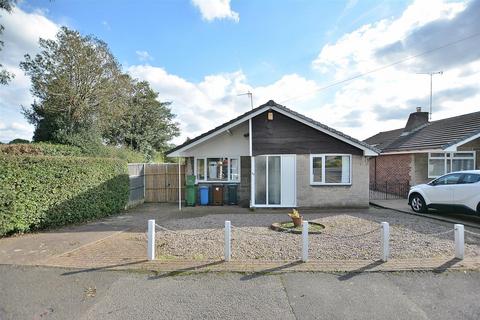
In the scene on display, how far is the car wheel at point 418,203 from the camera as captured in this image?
1166 centimetres

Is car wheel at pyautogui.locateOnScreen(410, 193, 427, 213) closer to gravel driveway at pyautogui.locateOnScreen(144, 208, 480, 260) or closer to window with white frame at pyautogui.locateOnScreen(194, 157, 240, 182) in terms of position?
gravel driveway at pyautogui.locateOnScreen(144, 208, 480, 260)

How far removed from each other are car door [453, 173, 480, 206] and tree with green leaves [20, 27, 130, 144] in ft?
71.5

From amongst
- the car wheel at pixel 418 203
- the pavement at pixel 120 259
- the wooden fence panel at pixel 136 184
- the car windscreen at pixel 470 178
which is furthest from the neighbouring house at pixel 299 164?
the pavement at pixel 120 259

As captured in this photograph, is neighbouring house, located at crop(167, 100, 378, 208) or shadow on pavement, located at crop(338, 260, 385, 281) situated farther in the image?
neighbouring house, located at crop(167, 100, 378, 208)

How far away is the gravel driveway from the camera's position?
6.10 metres

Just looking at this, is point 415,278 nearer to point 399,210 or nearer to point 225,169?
point 399,210

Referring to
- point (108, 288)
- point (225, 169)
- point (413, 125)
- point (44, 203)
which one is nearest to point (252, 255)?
point (108, 288)

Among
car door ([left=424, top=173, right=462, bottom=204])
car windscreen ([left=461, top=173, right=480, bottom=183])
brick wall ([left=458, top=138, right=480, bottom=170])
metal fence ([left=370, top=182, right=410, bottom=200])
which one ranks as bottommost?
metal fence ([left=370, top=182, right=410, bottom=200])

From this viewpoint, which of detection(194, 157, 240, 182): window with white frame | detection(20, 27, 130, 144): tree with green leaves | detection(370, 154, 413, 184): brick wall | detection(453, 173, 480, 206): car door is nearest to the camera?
detection(453, 173, 480, 206): car door

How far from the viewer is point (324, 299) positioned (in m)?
4.18

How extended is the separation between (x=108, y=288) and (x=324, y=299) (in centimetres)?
330

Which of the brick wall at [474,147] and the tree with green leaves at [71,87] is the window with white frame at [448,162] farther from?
the tree with green leaves at [71,87]

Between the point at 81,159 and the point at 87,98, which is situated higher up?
the point at 87,98

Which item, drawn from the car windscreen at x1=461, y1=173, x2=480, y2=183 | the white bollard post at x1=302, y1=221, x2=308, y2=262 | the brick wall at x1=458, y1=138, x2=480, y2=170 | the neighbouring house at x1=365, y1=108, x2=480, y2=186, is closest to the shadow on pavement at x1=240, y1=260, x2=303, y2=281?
the white bollard post at x1=302, y1=221, x2=308, y2=262
